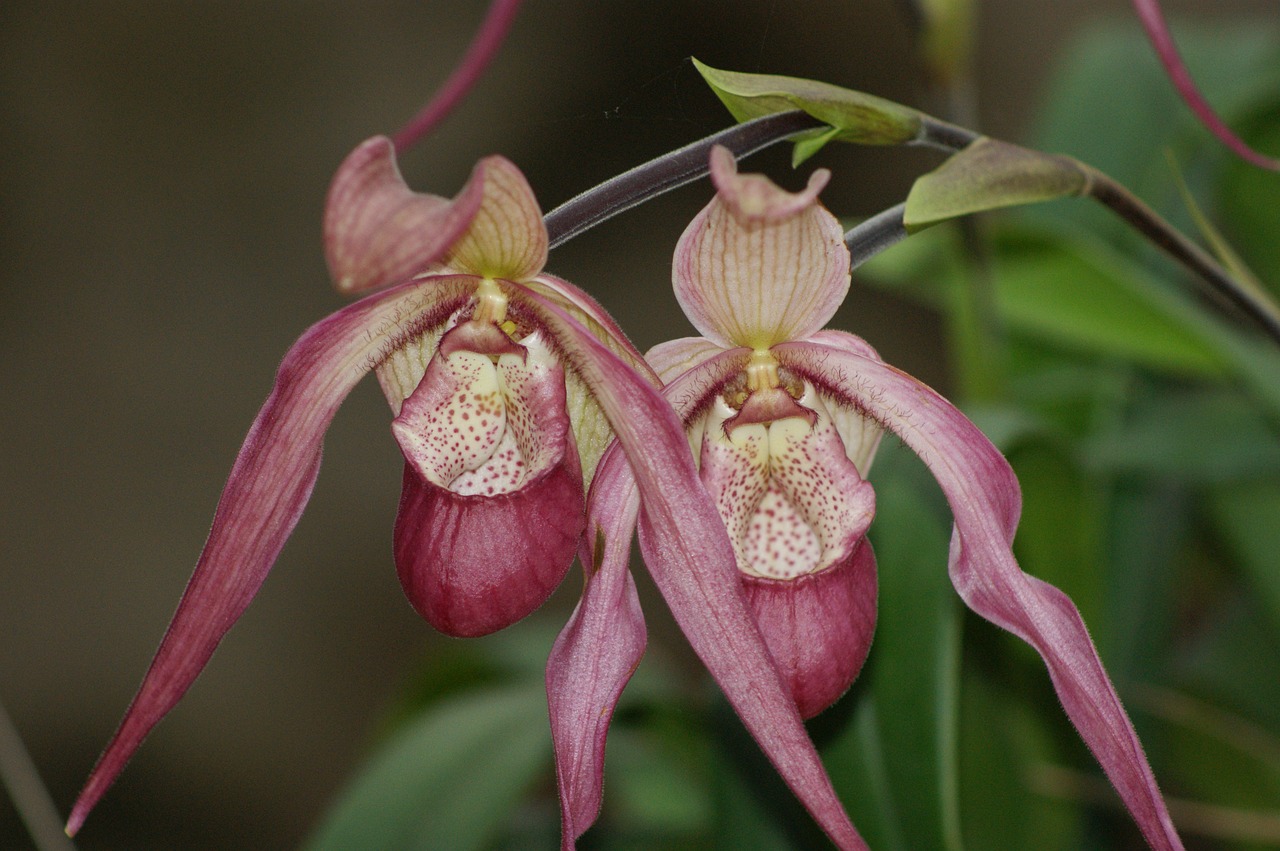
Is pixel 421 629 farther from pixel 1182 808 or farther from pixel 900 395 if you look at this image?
pixel 900 395

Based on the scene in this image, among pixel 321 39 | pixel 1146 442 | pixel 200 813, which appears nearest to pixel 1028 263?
pixel 1146 442

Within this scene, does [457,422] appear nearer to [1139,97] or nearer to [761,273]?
[761,273]

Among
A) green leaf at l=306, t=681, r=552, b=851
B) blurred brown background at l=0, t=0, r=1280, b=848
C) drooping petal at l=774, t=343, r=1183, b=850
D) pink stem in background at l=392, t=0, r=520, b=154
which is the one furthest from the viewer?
blurred brown background at l=0, t=0, r=1280, b=848

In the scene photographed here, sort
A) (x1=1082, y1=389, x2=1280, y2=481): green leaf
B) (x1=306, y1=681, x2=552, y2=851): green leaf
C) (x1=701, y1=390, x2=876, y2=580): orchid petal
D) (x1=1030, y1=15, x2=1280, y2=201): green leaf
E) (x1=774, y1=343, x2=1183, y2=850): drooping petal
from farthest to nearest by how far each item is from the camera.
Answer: (x1=1030, y1=15, x2=1280, y2=201): green leaf → (x1=1082, y1=389, x2=1280, y2=481): green leaf → (x1=306, y1=681, x2=552, y2=851): green leaf → (x1=701, y1=390, x2=876, y2=580): orchid petal → (x1=774, y1=343, x2=1183, y2=850): drooping petal

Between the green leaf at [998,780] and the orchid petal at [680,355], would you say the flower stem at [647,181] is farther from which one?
the green leaf at [998,780]

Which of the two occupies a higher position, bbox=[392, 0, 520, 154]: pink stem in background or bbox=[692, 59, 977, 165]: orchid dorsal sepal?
bbox=[392, 0, 520, 154]: pink stem in background

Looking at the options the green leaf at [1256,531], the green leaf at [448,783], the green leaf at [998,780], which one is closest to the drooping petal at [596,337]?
the green leaf at [448,783]

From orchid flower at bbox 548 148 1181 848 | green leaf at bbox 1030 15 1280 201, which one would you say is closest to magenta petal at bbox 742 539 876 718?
orchid flower at bbox 548 148 1181 848

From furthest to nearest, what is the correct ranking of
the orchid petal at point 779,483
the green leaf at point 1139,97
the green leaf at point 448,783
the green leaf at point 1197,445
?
the green leaf at point 1139,97
the green leaf at point 1197,445
the green leaf at point 448,783
the orchid petal at point 779,483

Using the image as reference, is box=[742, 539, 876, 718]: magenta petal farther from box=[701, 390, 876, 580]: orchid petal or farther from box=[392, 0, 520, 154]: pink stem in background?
box=[392, 0, 520, 154]: pink stem in background
